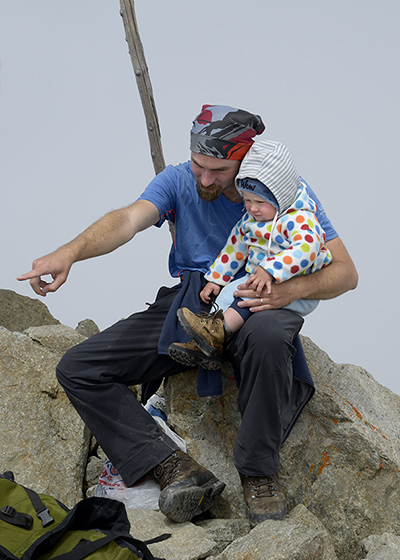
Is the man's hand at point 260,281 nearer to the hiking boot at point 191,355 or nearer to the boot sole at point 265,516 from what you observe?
the hiking boot at point 191,355

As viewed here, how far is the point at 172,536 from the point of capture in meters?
2.90

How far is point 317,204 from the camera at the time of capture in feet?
11.5

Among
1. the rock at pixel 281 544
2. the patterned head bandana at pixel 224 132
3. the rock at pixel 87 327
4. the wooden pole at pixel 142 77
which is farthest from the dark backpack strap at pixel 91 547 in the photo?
the rock at pixel 87 327

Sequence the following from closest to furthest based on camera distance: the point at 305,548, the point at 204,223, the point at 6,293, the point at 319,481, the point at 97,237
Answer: the point at 305,548
the point at 97,237
the point at 319,481
the point at 204,223
the point at 6,293

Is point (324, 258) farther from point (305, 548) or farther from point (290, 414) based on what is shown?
point (305, 548)

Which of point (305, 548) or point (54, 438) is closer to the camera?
point (305, 548)

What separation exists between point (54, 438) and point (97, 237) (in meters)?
1.31

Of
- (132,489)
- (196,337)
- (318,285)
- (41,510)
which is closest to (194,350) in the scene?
(196,337)

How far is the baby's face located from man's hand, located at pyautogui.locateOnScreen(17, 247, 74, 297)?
96cm

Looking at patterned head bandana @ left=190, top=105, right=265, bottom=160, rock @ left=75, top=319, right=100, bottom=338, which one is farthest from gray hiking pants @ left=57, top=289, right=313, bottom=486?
rock @ left=75, top=319, right=100, bottom=338

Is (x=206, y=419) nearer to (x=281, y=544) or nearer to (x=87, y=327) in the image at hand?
(x=281, y=544)

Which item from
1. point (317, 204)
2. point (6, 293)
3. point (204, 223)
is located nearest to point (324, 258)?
point (317, 204)

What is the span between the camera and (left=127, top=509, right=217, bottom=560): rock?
2.77 m

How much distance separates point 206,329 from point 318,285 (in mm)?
645
